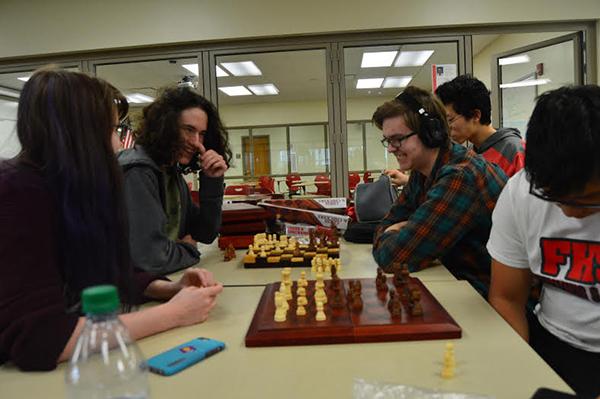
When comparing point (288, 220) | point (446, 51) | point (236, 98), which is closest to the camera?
point (288, 220)

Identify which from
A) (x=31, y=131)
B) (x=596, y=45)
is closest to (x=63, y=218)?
(x=31, y=131)

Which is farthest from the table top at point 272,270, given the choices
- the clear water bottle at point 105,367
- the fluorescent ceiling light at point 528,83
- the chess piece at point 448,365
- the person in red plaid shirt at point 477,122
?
the fluorescent ceiling light at point 528,83

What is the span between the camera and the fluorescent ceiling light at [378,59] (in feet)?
18.1

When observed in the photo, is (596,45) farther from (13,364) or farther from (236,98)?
(236,98)

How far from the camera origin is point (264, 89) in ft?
25.6

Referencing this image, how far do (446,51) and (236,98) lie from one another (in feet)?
16.6

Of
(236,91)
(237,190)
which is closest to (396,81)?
(236,91)

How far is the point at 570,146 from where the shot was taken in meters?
0.96

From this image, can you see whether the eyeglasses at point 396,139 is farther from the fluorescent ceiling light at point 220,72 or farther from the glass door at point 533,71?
the fluorescent ceiling light at point 220,72

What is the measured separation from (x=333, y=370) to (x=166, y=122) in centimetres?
137

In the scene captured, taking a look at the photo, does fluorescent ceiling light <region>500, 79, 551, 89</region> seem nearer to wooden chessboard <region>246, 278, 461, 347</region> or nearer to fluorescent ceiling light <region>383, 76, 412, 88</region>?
fluorescent ceiling light <region>383, 76, 412, 88</region>

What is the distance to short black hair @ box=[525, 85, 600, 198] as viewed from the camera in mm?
952

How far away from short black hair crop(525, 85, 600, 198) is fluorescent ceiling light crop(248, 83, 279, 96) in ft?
21.8

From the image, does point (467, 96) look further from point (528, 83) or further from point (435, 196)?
point (528, 83)
